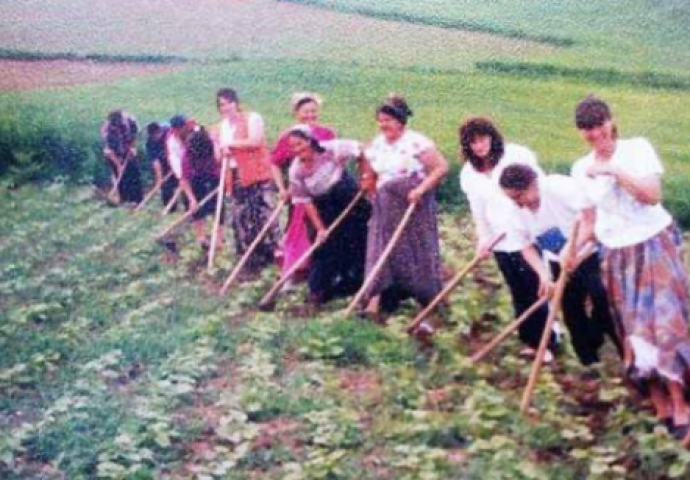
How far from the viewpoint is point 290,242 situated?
6035 millimetres

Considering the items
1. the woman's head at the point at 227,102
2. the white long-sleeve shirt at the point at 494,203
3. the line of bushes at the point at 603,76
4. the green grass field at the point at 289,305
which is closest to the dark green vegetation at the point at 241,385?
the green grass field at the point at 289,305

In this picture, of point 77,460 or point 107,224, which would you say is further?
point 107,224

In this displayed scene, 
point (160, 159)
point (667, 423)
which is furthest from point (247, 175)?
point (667, 423)

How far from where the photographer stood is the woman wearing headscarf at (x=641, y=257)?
4.46m

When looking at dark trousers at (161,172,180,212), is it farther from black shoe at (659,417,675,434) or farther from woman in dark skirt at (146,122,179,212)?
black shoe at (659,417,675,434)

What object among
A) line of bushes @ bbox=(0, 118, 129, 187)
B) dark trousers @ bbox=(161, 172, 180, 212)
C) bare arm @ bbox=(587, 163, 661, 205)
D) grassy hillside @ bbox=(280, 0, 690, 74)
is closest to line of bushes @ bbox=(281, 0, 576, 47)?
grassy hillside @ bbox=(280, 0, 690, 74)

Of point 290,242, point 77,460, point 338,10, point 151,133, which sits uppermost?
point 338,10

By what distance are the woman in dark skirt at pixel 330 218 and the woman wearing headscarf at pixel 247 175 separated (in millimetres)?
159

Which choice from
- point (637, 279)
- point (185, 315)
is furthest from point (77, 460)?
point (637, 279)

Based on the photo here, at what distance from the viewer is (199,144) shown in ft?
19.3

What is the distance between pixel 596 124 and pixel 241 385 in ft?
4.11

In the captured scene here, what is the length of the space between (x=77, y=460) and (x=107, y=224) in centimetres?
109

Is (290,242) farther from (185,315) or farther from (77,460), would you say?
(77,460)

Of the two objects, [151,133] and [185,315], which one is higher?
[151,133]
